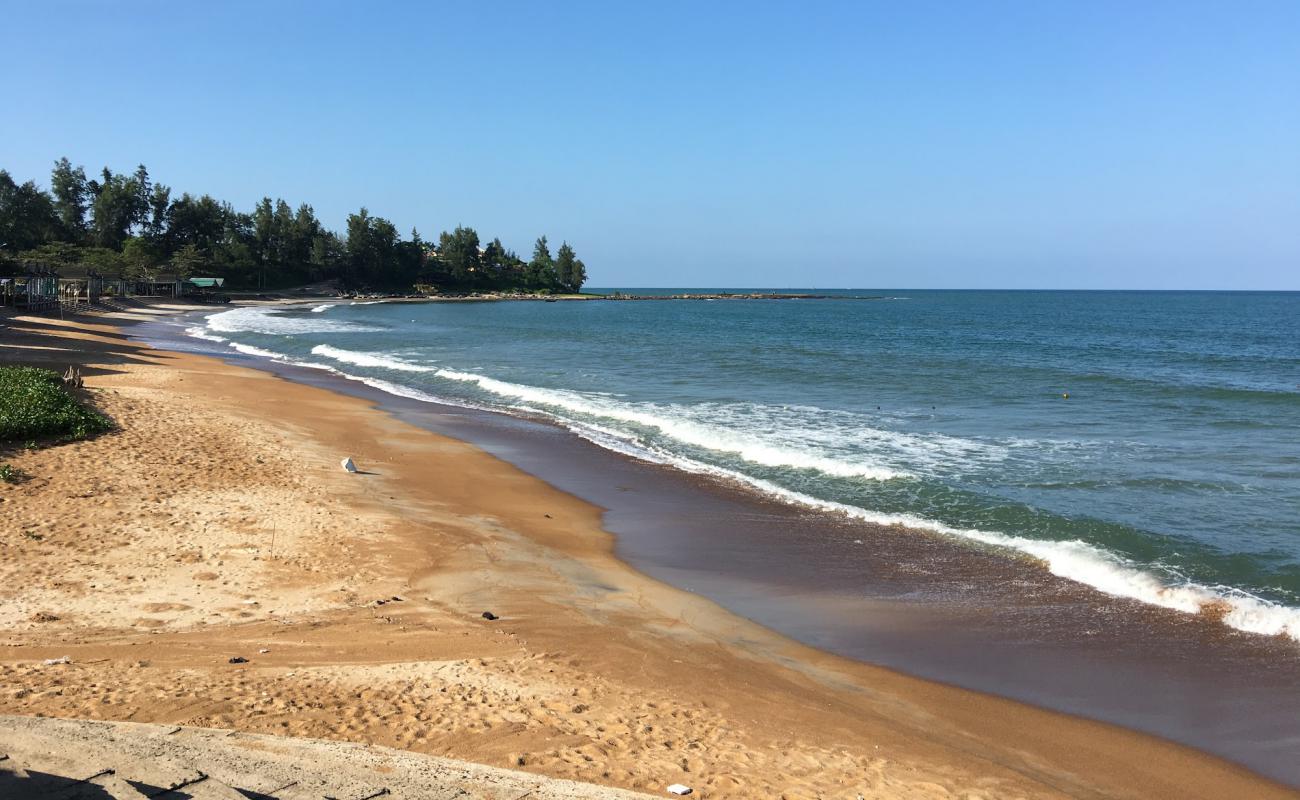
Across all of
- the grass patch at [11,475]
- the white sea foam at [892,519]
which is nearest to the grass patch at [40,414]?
the grass patch at [11,475]

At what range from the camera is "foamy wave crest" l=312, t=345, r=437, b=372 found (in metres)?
38.7

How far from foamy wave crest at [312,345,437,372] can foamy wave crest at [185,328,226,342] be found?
24.6 ft

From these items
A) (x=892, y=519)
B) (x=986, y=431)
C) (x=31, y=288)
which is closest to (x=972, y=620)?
(x=892, y=519)

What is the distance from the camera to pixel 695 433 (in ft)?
71.1

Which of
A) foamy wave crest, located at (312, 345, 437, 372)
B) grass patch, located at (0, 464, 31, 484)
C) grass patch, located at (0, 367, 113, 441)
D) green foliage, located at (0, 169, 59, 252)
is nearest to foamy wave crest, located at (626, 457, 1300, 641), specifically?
grass patch, located at (0, 464, 31, 484)

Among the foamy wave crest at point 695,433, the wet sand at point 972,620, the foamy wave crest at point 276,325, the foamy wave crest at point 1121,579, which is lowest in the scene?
the wet sand at point 972,620

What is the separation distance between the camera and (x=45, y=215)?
116 m

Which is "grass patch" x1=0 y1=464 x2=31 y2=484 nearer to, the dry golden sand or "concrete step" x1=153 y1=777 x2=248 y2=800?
the dry golden sand

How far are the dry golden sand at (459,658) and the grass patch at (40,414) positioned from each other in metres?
1.04

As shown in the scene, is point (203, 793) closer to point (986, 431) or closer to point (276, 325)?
point (986, 431)

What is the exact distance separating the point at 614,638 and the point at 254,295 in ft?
412

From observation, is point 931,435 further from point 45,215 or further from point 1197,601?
point 45,215

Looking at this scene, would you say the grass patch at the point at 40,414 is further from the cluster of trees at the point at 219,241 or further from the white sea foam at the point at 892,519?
the cluster of trees at the point at 219,241

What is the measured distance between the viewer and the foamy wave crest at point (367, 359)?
3872 cm
